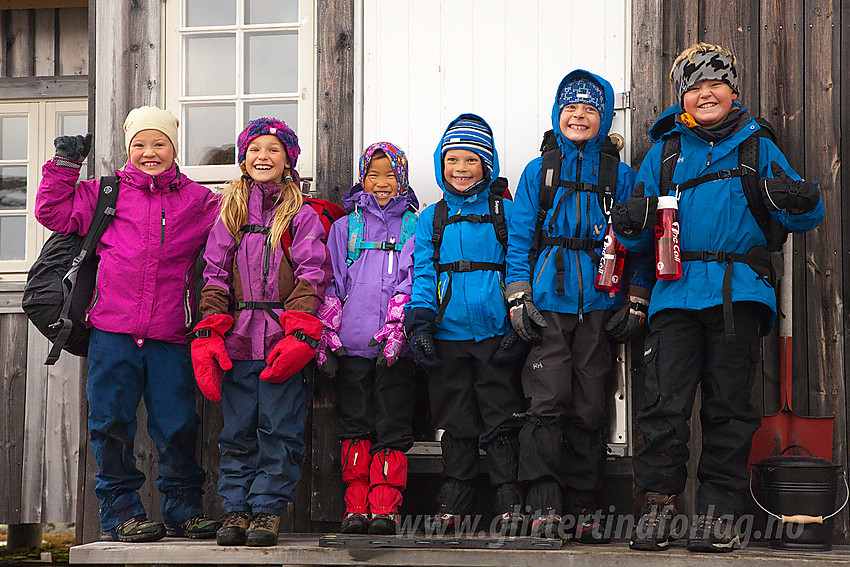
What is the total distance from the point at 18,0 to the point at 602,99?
226 inches

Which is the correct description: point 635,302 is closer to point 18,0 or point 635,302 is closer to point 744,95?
point 744,95

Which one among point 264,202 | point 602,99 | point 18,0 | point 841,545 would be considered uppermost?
point 18,0

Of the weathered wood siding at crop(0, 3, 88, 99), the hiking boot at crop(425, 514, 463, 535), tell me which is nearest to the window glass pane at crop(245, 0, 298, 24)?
the hiking boot at crop(425, 514, 463, 535)

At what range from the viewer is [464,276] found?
4273mm

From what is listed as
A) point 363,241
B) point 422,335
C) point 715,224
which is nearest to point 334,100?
point 363,241

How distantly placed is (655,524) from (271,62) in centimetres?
337

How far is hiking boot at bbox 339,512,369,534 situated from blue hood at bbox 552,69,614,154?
208 centimetres

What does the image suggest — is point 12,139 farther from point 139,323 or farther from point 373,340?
point 373,340

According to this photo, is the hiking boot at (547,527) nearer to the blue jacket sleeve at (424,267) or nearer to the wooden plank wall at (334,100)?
the blue jacket sleeve at (424,267)

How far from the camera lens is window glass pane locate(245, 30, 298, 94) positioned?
5.15 m

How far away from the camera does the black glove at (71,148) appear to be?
14.0 ft

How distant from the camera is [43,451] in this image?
6.68 meters

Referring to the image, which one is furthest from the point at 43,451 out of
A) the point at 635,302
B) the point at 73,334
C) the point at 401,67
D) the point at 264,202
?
the point at 635,302

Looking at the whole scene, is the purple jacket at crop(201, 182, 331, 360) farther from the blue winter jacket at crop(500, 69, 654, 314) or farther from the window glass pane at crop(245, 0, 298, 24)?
the window glass pane at crop(245, 0, 298, 24)
